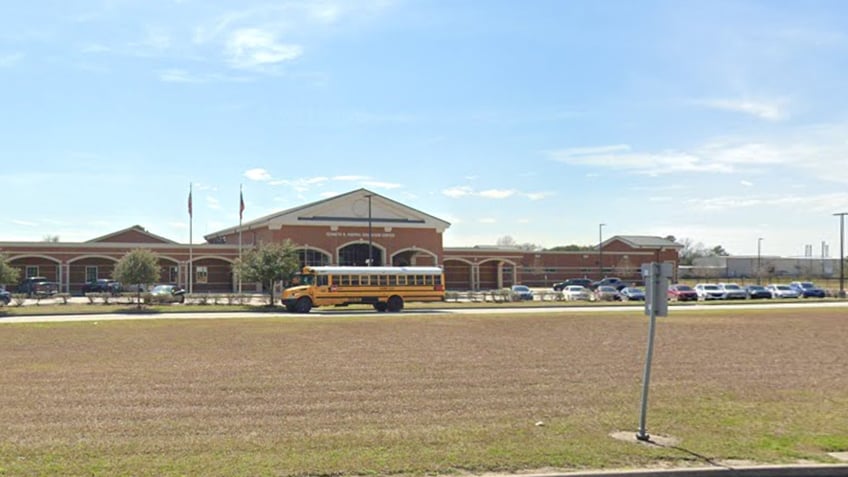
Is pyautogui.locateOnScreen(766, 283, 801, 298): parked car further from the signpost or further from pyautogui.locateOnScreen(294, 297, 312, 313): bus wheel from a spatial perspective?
the signpost

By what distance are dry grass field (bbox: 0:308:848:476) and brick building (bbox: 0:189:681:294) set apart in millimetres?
46736

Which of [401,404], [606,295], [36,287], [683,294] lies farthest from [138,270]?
[683,294]

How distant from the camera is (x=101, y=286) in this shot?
63844mm

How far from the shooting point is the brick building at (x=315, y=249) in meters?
67.7

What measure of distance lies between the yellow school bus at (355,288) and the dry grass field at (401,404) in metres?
18.6

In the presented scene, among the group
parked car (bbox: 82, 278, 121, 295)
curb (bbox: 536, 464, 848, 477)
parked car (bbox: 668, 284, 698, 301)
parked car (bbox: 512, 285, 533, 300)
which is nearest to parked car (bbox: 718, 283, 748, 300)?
parked car (bbox: 668, 284, 698, 301)

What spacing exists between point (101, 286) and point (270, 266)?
23.3 meters

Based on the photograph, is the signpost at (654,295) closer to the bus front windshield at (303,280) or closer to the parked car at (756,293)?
the bus front windshield at (303,280)

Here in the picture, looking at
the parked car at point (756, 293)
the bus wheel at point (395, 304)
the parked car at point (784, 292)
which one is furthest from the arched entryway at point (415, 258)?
the bus wheel at point (395, 304)

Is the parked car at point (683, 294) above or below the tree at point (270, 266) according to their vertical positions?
below

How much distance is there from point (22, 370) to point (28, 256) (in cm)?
5695

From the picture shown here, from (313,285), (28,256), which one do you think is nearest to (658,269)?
(313,285)

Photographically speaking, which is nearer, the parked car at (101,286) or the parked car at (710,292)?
the parked car at (101,286)

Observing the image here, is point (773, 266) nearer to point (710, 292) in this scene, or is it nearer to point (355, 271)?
point (710, 292)
